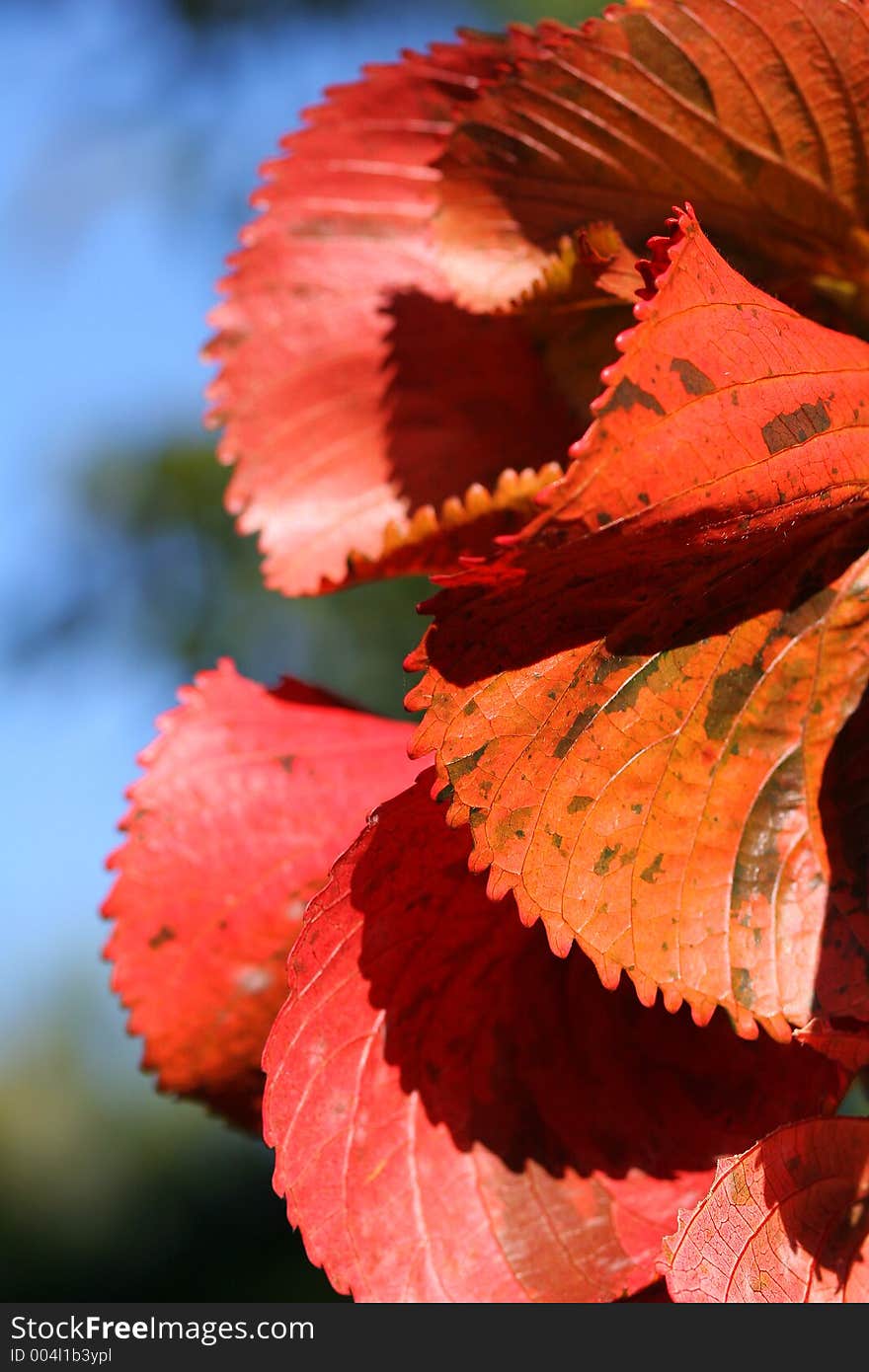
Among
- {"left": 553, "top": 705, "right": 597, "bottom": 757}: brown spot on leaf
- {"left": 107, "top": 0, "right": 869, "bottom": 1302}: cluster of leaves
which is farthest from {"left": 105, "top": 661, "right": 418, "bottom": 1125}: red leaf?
{"left": 553, "top": 705, "right": 597, "bottom": 757}: brown spot on leaf

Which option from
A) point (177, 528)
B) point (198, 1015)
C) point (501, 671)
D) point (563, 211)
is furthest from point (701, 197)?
point (177, 528)

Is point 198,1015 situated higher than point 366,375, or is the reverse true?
point 366,375

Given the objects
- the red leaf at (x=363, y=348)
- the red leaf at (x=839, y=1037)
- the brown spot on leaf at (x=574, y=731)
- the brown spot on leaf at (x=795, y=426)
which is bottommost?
the red leaf at (x=839, y=1037)

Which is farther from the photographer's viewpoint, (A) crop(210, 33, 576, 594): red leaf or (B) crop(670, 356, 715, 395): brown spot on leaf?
(A) crop(210, 33, 576, 594): red leaf

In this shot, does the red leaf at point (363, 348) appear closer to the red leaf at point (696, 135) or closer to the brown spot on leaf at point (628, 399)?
the red leaf at point (696, 135)

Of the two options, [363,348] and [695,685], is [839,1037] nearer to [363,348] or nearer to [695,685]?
[695,685]

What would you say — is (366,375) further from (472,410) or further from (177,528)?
(177,528)

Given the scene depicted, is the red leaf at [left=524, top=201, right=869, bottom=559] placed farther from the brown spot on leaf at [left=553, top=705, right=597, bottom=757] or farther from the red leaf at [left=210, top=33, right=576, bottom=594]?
the red leaf at [left=210, top=33, right=576, bottom=594]

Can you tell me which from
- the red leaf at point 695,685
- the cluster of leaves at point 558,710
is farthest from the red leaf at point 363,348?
the red leaf at point 695,685

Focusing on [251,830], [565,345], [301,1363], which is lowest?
[301,1363]
